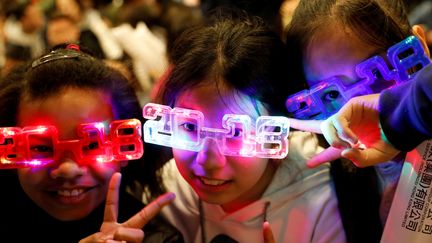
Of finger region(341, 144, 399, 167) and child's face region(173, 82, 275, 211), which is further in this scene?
child's face region(173, 82, 275, 211)

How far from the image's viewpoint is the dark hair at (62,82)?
49.0 inches

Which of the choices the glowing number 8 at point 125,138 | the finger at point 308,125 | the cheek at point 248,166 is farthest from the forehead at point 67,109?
the finger at point 308,125

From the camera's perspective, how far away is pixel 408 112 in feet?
3.14

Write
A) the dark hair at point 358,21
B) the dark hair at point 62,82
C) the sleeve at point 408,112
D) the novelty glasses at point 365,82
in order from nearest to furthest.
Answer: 1. the sleeve at point 408,112
2. the novelty glasses at point 365,82
3. the dark hair at point 358,21
4. the dark hair at point 62,82

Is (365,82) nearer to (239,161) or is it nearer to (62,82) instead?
(239,161)

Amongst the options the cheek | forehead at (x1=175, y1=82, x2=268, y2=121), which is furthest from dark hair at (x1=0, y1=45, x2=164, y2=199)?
the cheek

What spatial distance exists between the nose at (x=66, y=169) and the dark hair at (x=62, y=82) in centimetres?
17

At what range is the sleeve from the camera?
93 centimetres

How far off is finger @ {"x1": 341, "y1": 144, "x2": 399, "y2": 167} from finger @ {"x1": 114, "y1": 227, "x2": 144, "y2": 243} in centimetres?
49

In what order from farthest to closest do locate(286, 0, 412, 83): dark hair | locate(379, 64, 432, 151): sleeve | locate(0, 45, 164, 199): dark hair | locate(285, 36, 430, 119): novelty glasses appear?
locate(0, 45, 164, 199): dark hair
locate(286, 0, 412, 83): dark hair
locate(285, 36, 430, 119): novelty glasses
locate(379, 64, 432, 151): sleeve

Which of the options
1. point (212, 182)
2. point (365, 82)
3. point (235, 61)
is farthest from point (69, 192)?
point (365, 82)

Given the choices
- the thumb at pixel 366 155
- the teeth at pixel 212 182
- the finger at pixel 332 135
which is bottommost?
the teeth at pixel 212 182

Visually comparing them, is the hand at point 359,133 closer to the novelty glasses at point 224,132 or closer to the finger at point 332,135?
the finger at point 332,135

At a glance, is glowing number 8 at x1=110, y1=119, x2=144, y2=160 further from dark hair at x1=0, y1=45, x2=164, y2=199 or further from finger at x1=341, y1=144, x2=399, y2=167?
finger at x1=341, y1=144, x2=399, y2=167
